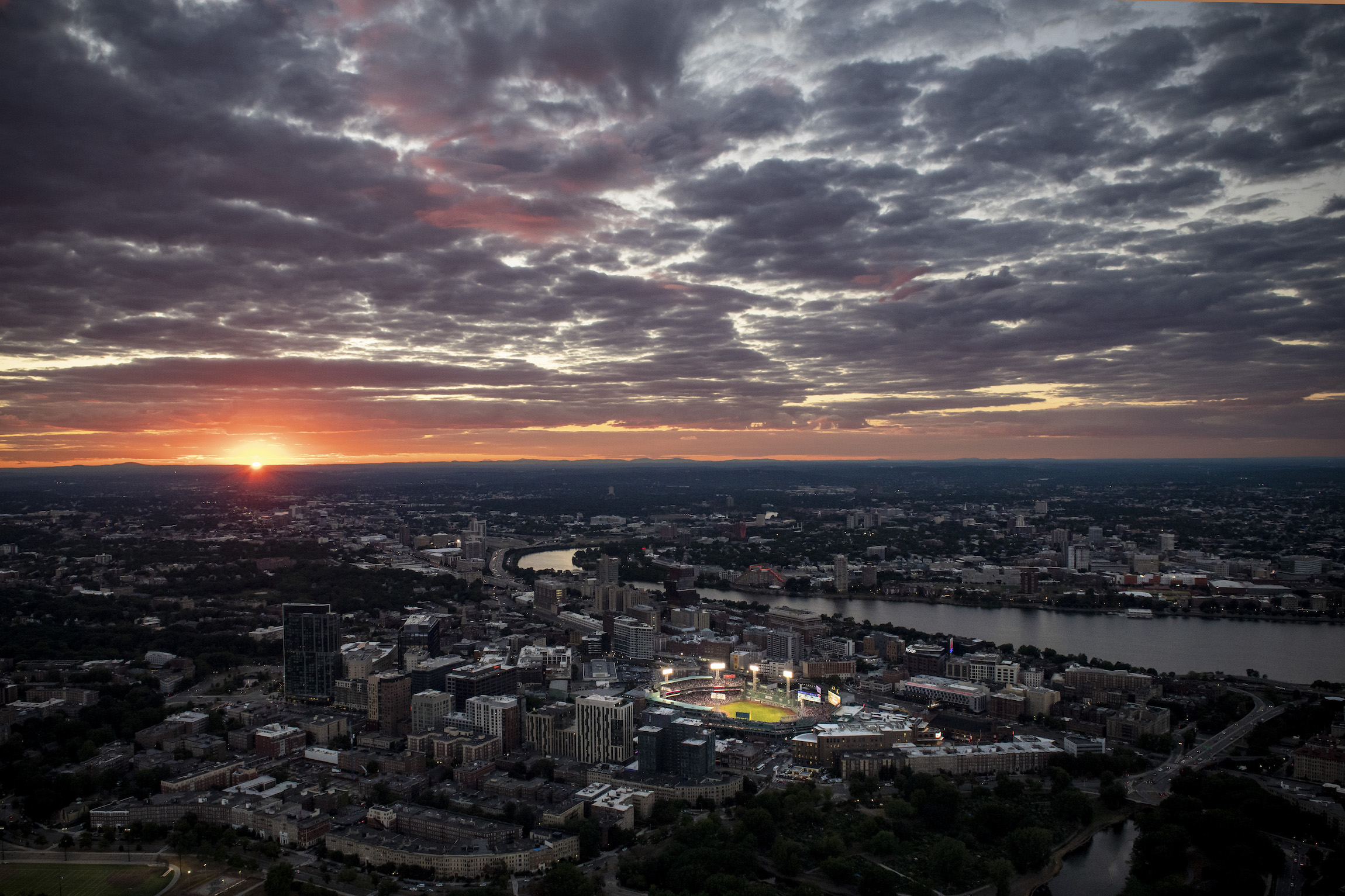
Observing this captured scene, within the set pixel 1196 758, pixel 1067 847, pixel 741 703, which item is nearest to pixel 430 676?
pixel 741 703

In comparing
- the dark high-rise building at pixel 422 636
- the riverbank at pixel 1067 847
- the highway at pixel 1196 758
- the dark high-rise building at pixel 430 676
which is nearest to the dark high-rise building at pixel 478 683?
the dark high-rise building at pixel 430 676

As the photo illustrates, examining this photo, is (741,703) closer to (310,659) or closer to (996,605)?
(310,659)

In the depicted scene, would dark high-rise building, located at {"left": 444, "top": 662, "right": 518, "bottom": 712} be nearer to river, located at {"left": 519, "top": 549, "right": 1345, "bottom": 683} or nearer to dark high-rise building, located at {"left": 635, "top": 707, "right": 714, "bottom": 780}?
dark high-rise building, located at {"left": 635, "top": 707, "right": 714, "bottom": 780}

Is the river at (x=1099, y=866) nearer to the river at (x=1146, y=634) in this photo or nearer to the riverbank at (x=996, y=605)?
the river at (x=1146, y=634)

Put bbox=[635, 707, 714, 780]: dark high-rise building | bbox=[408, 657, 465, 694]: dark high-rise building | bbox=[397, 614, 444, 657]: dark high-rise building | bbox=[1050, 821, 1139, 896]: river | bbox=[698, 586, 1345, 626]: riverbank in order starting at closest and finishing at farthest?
bbox=[1050, 821, 1139, 896]: river, bbox=[635, 707, 714, 780]: dark high-rise building, bbox=[408, 657, 465, 694]: dark high-rise building, bbox=[397, 614, 444, 657]: dark high-rise building, bbox=[698, 586, 1345, 626]: riverbank

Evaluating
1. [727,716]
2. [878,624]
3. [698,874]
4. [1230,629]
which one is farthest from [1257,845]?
[1230,629]

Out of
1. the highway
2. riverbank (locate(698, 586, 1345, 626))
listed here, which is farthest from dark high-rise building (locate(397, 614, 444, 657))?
the highway

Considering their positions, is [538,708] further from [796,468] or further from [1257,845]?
[796,468]
